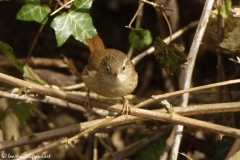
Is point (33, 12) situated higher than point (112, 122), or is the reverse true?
point (33, 12)

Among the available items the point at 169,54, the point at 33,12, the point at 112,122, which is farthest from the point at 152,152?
the point at 33,12

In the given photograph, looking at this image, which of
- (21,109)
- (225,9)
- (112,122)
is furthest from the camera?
(21,109)

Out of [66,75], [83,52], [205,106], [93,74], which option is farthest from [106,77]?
[83,52]

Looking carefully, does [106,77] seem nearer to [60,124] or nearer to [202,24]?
[202,24]

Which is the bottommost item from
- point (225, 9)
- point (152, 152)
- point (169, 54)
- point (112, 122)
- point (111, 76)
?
point (152, 152)

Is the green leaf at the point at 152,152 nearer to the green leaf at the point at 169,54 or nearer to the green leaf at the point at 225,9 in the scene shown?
the green leaf at the point at 169,54

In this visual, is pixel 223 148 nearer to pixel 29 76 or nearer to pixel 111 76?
pixel 111 76
